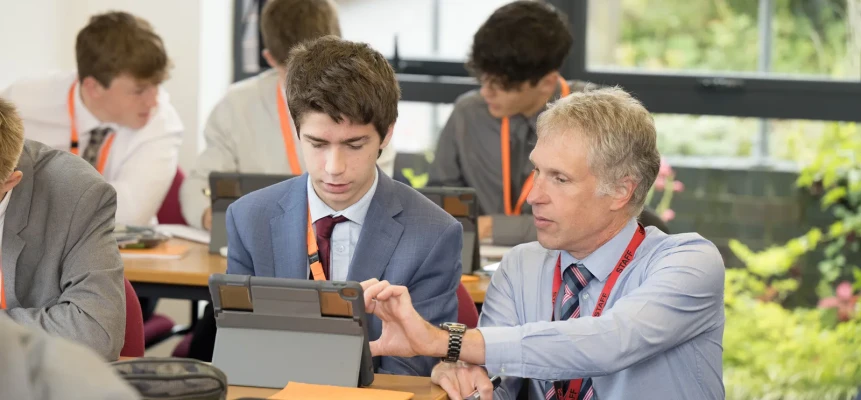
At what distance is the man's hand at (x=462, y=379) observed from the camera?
2.18 m

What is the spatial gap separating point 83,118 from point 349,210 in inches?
85.6

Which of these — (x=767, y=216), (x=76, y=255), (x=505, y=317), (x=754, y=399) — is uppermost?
(x=76, y=255)

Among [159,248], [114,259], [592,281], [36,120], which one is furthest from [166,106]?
[592,281]

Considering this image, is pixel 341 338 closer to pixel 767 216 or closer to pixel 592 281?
pixel 592 281

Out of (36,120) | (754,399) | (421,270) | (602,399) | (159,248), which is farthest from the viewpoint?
(754,399)

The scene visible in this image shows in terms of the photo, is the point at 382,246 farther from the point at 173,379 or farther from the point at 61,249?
the point at 173,379

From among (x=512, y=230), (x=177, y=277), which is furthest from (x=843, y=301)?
(x=177, y=277)

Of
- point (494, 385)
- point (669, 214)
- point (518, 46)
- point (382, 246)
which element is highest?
point (518, 46)

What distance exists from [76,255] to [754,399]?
147 inches

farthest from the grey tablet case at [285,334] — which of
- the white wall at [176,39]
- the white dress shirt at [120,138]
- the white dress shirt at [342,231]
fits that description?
the white wall at [176,39]

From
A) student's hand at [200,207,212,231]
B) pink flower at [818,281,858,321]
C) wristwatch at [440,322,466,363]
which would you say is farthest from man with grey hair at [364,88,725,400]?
pink flower at [818,281,858,321]

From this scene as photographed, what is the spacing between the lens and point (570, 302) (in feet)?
7.92

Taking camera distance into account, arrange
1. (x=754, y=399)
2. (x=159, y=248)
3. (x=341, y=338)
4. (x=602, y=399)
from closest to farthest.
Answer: (x=341, y=338)
(x=602, y=399)
(x=159, y=248)
(x=754, y=399)

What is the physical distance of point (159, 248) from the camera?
149 inches
